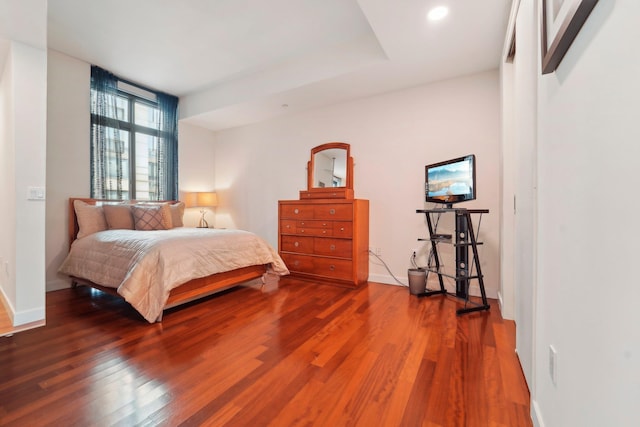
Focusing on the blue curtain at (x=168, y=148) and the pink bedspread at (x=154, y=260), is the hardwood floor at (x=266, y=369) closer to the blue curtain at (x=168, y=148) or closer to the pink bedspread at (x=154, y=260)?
the pink bedspread at (x=154, y=260)

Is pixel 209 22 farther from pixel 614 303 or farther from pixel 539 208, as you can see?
pixel 614 303

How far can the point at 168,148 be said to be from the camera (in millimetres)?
4441

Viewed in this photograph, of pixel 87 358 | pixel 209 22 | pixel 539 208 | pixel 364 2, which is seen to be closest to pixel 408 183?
pixel 364 2

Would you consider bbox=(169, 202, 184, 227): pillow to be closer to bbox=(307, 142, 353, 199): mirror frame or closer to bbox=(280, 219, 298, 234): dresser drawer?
bbox=(280, 219, 298, 234): dresser drawer

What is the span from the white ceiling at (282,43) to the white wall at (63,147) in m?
0.26

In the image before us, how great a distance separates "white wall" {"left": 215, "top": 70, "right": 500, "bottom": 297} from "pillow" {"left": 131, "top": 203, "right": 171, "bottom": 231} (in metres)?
1.46

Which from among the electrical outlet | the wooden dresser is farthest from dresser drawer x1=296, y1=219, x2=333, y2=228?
the electrical outlet

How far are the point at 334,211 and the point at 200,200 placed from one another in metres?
2.64

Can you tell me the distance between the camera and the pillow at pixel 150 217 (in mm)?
Result: 3471

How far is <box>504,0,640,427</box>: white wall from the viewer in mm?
564

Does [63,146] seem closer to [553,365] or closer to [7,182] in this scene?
[7,182]

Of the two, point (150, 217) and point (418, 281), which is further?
point (150, 217)

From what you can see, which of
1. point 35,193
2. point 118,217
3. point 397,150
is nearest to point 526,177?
point 397,150

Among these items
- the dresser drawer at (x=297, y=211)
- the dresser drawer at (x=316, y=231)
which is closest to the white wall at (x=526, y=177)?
the dresser drawer at (x=316, y=231)
